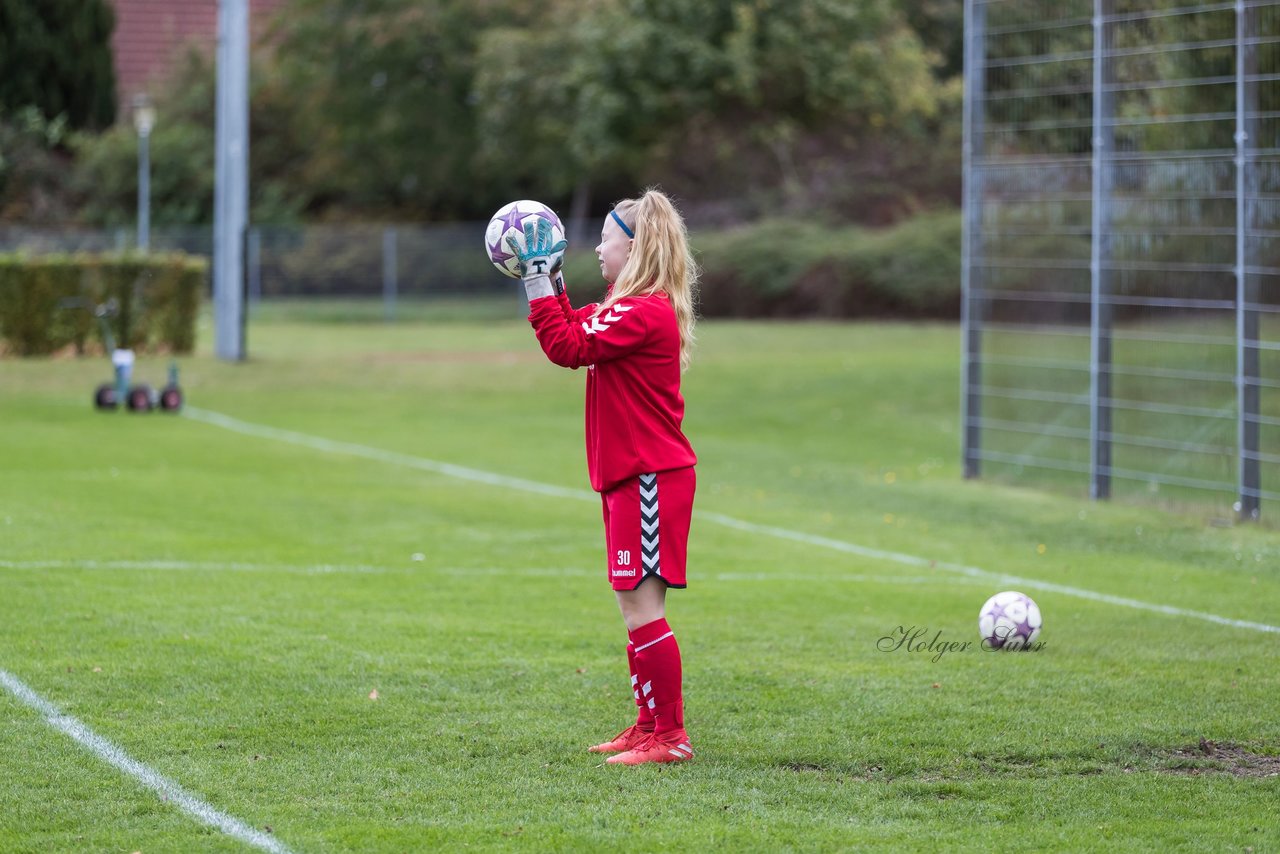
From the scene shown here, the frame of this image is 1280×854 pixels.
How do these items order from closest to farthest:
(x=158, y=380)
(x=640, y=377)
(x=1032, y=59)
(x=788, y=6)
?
(x=640, y=377) → (x=1032, y=59) → (x=158, y=380) → (x=788, y=6)

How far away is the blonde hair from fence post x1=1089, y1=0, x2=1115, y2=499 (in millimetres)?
8970

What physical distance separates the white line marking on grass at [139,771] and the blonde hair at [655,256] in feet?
7.14

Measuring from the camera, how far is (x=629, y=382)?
5.81 metres

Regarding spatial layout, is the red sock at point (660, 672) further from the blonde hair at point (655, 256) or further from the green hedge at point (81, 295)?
the green hedge at point (81, 295)

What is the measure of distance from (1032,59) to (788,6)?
2467 centimetres

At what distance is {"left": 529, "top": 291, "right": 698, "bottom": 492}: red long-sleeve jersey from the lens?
18.6 feet

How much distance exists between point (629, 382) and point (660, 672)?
108cm

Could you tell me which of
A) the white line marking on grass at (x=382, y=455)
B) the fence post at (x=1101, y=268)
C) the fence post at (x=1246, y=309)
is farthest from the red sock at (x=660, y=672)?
the fence post at (x=1101, y=268)

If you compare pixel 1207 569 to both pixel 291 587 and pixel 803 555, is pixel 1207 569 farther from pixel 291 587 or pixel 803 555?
pixel 291 587

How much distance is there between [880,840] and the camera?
503 cm

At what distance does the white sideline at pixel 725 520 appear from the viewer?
30.6ft

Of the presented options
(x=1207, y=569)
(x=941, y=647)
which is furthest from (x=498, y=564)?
(x=1207, y=569)

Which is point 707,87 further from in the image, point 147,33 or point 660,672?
point 660,672

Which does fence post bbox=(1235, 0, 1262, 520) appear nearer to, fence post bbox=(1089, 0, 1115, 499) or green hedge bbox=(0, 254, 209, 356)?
fence post bbox=(1089, 0, 1115, 499)
